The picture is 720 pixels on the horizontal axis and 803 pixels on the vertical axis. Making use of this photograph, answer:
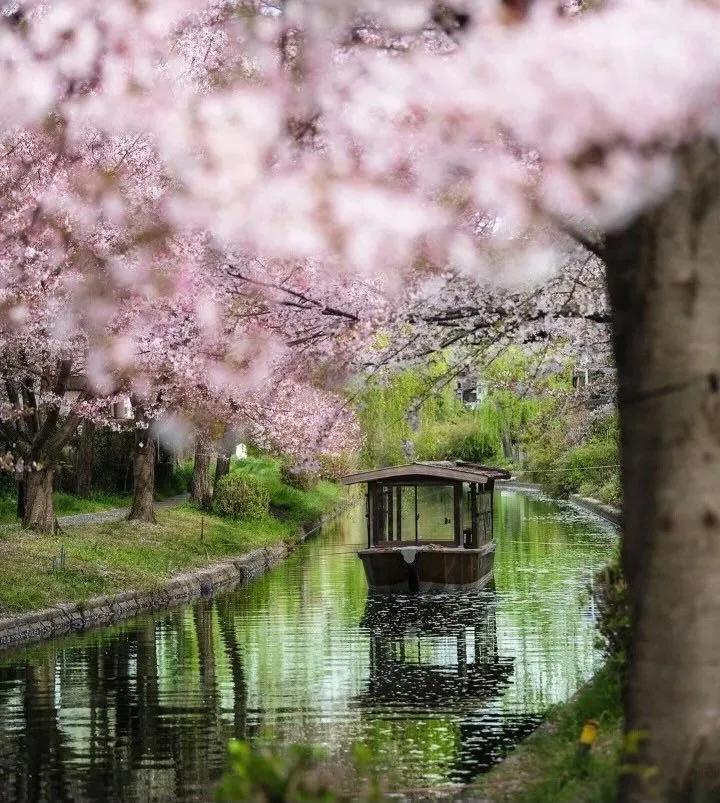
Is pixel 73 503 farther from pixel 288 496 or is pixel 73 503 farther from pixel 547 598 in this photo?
pixel 547 598

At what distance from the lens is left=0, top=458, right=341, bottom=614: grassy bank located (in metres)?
21.0

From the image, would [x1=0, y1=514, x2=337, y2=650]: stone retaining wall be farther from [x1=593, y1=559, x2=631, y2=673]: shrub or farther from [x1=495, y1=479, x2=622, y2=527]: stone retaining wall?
[x1=495, y1=479, x2=622, y2=527]: stone retaining wall

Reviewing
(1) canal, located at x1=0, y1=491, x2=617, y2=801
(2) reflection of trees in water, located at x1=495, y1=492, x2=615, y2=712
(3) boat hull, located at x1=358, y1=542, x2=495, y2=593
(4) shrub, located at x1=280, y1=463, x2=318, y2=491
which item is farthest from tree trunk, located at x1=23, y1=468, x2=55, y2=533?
(4) shrub, located at x1=280, y1=463, x2=318, y2=491

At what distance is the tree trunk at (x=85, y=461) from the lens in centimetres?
3538

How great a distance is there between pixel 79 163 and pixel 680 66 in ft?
55.3

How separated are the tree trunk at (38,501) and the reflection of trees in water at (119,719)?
5.60m

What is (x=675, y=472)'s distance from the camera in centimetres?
574

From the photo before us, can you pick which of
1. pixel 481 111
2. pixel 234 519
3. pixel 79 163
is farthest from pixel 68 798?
pixel 234 519

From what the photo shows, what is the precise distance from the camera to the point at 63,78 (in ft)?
55.3

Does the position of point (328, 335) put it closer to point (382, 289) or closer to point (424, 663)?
point (382, 289)

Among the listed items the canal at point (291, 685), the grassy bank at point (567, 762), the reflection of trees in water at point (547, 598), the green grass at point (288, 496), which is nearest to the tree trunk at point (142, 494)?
the canal at point (291, 685)

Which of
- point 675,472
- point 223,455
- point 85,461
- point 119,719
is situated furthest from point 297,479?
point 675,472

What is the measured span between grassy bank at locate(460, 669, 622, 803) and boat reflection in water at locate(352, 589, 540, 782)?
41.4 inches

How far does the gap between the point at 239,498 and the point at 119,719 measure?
23420mm
